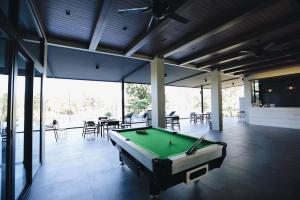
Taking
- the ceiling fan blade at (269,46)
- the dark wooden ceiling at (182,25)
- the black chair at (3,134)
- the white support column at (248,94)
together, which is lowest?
the black chair at (3,134)

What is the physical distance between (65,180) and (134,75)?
21.2 feet

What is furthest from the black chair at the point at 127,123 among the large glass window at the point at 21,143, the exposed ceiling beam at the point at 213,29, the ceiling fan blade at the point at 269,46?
the ceiling fan blade at the point at 269,46

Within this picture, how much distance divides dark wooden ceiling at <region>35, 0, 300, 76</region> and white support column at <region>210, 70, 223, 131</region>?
7.01 ft

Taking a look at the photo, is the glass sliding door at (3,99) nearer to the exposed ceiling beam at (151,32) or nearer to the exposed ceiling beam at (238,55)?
the exposed ceiling beam at (151,32)

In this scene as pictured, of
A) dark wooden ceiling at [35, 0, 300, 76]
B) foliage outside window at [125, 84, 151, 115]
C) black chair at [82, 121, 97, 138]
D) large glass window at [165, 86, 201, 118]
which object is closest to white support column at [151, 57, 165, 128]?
dark wooden ceiling at [35, 0, 300, 76]

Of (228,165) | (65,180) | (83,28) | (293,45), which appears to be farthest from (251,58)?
(65,180)

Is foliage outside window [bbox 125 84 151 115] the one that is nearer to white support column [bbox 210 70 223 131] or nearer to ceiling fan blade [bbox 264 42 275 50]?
white support column [bbox 210 70 223 131]

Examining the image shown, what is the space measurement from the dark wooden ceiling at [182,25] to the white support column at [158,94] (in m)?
0.53

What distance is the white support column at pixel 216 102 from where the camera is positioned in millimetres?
7425

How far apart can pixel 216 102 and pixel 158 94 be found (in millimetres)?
3686

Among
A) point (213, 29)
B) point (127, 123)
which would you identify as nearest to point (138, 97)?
point (127, 123)

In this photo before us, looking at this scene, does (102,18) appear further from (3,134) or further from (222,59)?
(222,59)

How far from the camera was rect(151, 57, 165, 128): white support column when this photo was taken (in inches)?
218

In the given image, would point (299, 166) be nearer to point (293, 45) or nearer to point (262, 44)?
point (262, 44)
